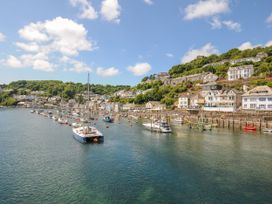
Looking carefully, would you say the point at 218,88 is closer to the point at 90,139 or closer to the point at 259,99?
the point at 259,99

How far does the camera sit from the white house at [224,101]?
297 feet

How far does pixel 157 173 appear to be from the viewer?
30.5 metres

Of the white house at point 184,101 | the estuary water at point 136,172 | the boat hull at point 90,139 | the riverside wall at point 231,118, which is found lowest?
the estuary water at point 136,172

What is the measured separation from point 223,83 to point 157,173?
338 feet

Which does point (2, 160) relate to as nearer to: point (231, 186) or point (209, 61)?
point (231, 186)

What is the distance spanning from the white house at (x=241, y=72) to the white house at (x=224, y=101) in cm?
3075

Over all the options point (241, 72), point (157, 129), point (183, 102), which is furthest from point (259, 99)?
point (241, 72)

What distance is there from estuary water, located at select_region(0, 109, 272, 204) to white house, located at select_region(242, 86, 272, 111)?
34278 mm

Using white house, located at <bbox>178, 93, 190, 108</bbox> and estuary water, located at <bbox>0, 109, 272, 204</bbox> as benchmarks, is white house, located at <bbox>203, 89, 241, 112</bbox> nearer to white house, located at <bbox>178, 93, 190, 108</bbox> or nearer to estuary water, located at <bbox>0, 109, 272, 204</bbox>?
white house, located at <bbox>178, 93, 190, 108</bbox>

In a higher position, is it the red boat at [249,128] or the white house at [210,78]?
the white house at [210,78]

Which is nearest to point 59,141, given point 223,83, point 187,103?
point 187,103

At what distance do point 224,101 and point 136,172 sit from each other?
7360 cm

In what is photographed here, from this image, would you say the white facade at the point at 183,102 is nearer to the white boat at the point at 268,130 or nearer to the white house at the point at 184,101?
the white house at the point at 184,101

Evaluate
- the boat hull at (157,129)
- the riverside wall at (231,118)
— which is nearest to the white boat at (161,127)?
the boat hull at (157,129)
